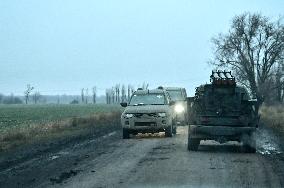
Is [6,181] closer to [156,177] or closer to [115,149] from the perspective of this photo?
[156,177]

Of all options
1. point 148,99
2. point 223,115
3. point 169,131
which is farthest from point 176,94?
point 223,115

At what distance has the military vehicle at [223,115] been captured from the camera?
1696cm

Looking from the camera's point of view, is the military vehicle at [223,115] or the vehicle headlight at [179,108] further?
the vehicle headlight at [179,108]

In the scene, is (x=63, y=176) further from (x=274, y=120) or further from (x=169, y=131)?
(x=274, y=120)

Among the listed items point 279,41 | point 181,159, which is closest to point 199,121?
point 181,159

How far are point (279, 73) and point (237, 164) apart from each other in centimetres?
5848

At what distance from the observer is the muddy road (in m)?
10.7

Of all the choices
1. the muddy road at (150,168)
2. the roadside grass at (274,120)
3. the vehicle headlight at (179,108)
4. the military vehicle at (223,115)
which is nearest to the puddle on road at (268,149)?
the muddy road at (150,168)

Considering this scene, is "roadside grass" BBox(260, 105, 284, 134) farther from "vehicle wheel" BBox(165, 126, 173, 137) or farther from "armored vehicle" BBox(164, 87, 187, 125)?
"vehicle wheel" BBox(165, 126, 173, 137)

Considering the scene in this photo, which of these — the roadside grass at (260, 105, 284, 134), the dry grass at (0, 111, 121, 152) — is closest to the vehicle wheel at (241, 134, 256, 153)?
the dry grass at (0, 111, 121, 152)

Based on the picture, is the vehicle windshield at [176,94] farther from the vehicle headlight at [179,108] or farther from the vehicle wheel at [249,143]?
the vehicle wheel at [249,143]

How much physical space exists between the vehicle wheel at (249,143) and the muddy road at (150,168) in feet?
0.91

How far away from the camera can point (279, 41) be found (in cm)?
6944

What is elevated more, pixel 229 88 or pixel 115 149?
pixel 229 88
